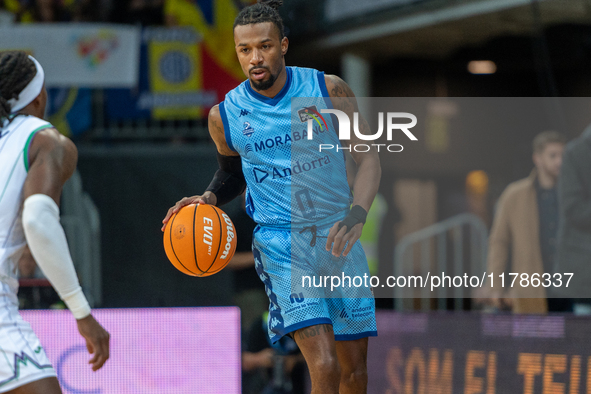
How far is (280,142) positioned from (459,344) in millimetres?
3135

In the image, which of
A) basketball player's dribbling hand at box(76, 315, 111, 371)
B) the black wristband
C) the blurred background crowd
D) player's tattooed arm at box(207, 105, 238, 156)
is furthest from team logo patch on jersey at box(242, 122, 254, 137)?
the blurred background crowd

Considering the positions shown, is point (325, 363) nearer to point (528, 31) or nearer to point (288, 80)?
point (288, 80)

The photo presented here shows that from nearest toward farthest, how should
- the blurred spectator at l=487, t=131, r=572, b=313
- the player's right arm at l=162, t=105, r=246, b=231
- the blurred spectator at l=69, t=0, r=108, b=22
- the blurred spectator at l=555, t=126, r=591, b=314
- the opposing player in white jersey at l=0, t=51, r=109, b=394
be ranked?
the opposing player in white jersey at l=0, t=51, r=109, b=394
the player's right arm at l=162, t=105, r=246, b=231
the blurred spectator at l=555, t=126, r=591, b=314
the blurred spectator at l=487, t=131, r=572, b=313
the blurred spectator at l=69, t=0, r=108, b=22

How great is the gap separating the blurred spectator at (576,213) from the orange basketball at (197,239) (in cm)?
314

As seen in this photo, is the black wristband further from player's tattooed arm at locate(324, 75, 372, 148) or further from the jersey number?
player's tattooed arm at locate(324, 75, 372, 148)

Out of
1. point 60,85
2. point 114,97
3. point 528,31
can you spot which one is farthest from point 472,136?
point 60,85

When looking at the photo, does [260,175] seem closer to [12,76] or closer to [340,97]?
[340,97]

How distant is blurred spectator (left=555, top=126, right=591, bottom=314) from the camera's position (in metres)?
6.20

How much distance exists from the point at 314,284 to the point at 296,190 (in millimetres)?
551

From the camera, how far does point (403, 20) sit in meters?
11.2

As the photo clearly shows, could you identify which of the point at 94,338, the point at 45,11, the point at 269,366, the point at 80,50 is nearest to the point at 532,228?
the point at 269,366

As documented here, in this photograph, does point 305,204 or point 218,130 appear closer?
point 305,204

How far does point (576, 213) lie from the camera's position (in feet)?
20.5

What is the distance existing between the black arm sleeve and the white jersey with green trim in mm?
1505
